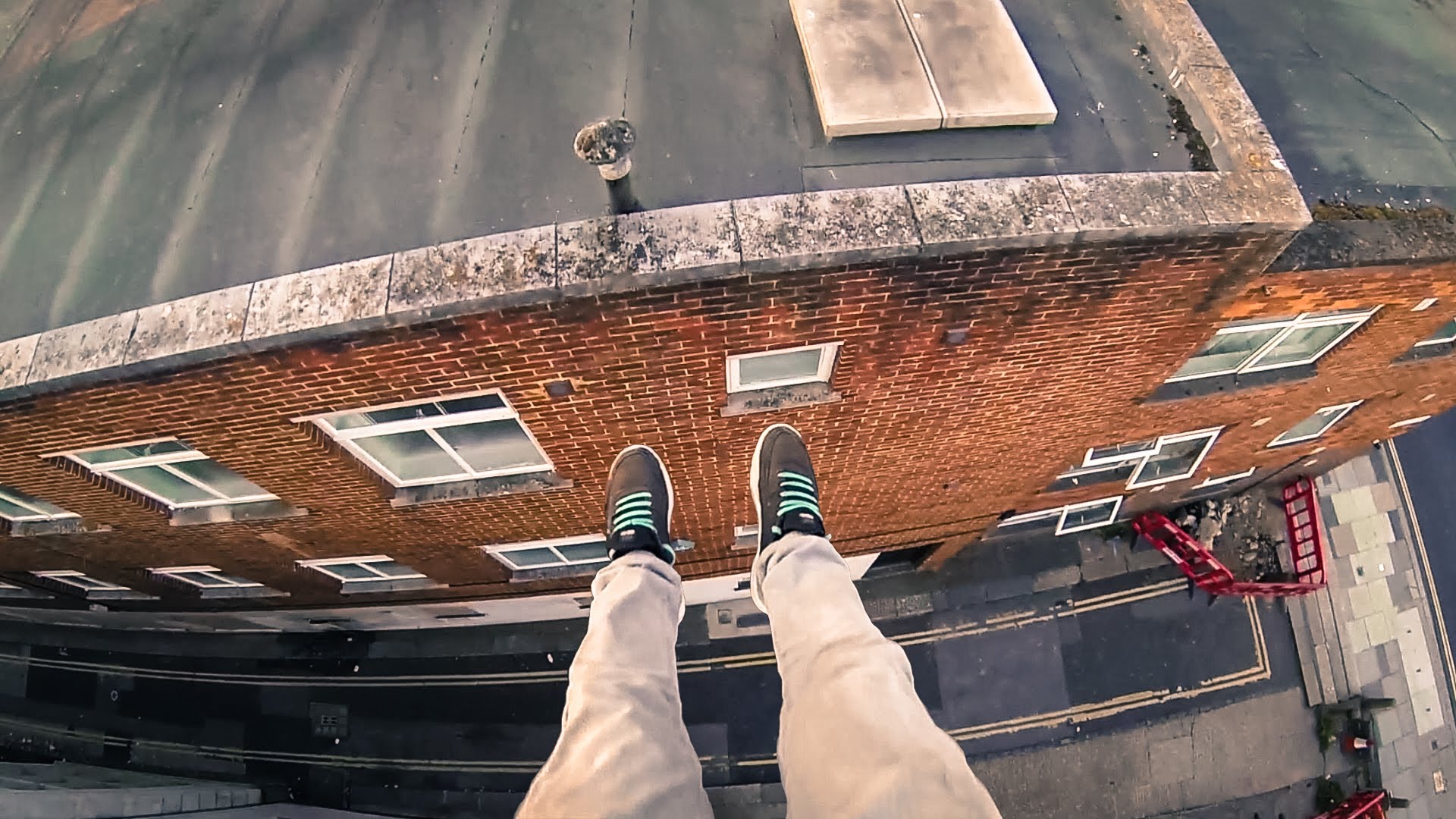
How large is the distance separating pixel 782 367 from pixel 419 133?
9.95ft

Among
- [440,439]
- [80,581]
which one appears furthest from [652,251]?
[80,581]

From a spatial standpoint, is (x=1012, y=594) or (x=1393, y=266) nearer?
(x=1393, y=266)

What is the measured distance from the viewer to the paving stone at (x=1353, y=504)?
12.6 m

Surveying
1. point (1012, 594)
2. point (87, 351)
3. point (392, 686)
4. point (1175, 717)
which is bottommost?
point (1175, 717)

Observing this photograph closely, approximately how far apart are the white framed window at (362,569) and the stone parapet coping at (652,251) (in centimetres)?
426

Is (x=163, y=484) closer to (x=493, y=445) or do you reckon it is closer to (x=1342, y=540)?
(x=493, y=445)

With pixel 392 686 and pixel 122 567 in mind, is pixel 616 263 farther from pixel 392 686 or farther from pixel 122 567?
pixel 392 686

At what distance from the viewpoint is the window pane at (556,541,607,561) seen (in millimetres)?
8555

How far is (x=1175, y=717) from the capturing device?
11.1 m

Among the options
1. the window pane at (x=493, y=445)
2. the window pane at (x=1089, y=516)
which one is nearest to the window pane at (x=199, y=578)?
the window pane at (x=493, y=445)

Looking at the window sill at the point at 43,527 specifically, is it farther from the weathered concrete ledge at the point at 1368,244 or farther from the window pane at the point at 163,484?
the weathered concrete ledge at the point at 1368,244

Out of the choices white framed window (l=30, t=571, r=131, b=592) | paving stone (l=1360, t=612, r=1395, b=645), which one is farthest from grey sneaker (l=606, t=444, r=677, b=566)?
paving stone (l=1360, t=612, r=1395, b=645)

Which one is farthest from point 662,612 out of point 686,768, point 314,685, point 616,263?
point 314,685

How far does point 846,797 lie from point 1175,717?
10638 mm
